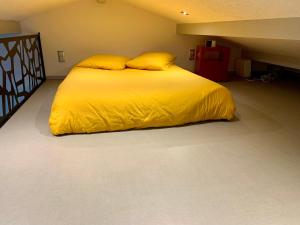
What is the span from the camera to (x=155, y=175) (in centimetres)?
160

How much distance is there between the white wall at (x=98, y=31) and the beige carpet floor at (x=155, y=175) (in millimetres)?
1867

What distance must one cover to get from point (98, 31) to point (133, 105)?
2305mm

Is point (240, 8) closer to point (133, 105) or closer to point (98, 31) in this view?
point (133, 105)

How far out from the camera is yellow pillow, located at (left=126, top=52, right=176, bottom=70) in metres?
3.35

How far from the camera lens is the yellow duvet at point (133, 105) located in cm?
210

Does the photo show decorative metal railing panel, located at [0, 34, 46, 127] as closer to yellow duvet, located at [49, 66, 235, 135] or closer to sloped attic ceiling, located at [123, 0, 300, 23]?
yellow duvet, located at [49, 66, 235, 135]

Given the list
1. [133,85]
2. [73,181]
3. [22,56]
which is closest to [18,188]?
[73,181]

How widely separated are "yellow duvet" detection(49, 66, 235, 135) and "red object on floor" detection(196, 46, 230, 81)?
1453 mm

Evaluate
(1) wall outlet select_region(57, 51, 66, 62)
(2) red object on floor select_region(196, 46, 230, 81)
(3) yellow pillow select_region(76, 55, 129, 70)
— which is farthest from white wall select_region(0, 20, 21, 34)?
(2) red object on floor select_region(196, 46, 230, 81)

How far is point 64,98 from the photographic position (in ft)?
6.96

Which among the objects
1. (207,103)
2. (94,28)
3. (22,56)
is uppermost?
(94,28)

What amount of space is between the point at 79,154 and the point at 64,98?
0.57 m

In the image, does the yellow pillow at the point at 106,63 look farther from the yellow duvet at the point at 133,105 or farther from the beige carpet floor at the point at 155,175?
the beige carpet floor at the point at 155,175

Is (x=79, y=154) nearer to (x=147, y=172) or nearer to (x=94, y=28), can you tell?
(x=147, y=172)
